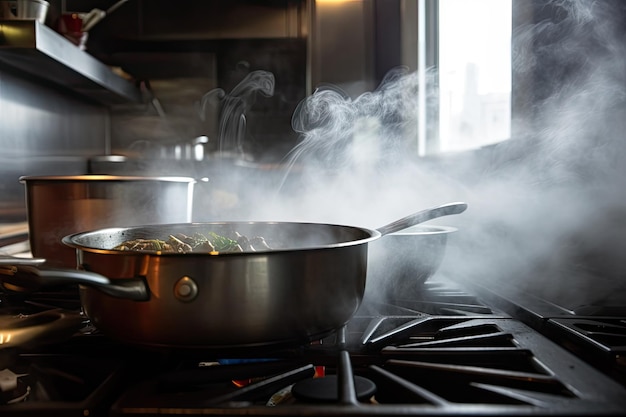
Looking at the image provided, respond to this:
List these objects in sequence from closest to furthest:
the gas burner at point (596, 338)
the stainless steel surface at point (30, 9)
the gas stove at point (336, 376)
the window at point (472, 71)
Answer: the gas stove at point (336, 376) < the gas burner at point (596, 338) < the window at point (472, 71) < the stainless steel surface at point (30, 9)

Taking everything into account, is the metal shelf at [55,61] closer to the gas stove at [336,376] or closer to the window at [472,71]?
the gas stove at [336,376]

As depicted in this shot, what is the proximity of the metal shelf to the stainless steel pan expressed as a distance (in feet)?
4.25

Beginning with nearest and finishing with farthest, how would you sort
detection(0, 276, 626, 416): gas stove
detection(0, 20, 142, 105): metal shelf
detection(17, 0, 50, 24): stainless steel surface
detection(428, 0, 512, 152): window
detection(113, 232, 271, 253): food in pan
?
detection(0, 276, 626, 416): gas stove < detection(113, 232, 271, 253): food in pan < detection(428, 0, 512, 152): window < detection(0, 20, 142, 105): metal shelf < detection(17, 0, 50, 24): stainless steel surface

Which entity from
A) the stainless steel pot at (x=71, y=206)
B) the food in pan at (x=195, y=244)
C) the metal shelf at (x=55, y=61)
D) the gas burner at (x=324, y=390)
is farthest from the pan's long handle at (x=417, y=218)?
the metal shelf at (x=55, y=61)

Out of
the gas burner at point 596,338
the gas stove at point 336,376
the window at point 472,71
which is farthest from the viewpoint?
the window at point 472,71

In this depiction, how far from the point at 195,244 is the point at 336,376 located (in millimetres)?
357

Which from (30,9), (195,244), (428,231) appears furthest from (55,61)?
(428,231)

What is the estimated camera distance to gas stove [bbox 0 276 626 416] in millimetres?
424

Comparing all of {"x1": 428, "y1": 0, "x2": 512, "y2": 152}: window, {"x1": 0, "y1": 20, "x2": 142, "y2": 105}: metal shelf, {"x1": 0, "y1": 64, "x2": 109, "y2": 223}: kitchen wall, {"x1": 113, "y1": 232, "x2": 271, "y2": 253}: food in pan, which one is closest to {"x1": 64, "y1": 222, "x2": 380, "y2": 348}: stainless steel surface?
{"x1": 113, "y1": 232, "x2": 271, "y2": 253}: food in pan

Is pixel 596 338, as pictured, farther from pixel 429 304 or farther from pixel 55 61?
pixel 55 61

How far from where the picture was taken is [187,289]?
0.48 m

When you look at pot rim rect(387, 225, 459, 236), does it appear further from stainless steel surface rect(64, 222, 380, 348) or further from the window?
the window

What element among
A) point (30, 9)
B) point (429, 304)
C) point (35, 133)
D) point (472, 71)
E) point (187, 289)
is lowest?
point (429, 304)

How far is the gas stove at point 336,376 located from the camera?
1.39ft
